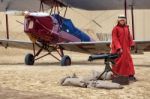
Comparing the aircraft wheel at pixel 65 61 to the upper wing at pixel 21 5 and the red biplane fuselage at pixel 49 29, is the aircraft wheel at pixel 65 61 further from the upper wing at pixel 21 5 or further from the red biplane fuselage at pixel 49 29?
the upper wing at pixel 21 5

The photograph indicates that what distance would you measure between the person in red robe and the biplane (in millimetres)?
5296

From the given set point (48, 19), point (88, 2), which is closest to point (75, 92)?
point (48, 19)

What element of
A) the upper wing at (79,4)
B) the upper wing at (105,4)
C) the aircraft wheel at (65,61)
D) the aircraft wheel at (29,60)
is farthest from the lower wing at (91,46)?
the upper wing at (105,4)

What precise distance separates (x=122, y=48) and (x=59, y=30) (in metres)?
6.72

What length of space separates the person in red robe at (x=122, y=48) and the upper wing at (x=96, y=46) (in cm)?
546

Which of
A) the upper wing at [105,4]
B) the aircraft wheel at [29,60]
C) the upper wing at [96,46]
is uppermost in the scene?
the upper wing at [105,4]

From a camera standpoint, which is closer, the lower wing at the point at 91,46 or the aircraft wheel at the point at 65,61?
the aircraft wheel at the point at 65,61

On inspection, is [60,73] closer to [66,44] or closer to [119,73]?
[119,73]

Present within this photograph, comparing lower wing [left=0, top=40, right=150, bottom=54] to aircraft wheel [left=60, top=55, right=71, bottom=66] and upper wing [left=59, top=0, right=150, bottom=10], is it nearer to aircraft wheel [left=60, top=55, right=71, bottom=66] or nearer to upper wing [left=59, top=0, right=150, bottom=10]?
aircraft wheel [left=60, top=55, right=71, bottom=66]

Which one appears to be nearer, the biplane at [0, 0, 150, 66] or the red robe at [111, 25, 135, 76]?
the red robe at [111, 25, 135, 76]

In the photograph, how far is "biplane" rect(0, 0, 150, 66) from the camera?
661 inches

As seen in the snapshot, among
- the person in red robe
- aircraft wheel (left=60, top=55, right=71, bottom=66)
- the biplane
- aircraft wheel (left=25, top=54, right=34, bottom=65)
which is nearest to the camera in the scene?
the person in red robe

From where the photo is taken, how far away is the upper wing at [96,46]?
55.5ft

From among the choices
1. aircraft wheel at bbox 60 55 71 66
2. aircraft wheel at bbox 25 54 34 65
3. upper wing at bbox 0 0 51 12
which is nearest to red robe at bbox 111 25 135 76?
aircraft wheel at bbox 60 55 71 66
